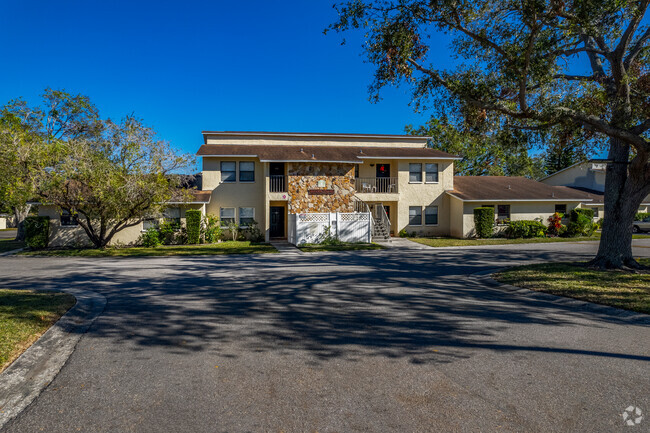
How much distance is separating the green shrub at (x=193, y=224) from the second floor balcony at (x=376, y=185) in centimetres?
995

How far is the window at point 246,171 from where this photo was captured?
25469 millimetres

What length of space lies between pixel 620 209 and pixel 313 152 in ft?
56.5

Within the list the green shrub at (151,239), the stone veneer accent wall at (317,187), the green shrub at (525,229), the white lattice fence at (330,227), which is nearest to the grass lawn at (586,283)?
the white lattice fence at (330,227)

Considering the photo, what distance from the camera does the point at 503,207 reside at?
27109 millimetres

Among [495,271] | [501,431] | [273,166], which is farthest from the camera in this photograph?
[273,166]

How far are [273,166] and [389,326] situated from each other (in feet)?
67.1

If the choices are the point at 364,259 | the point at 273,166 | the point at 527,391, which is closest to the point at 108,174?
the point at 273,166

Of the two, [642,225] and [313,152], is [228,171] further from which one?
[642,225]

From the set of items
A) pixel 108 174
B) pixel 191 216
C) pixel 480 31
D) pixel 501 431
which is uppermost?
pixel 480 31

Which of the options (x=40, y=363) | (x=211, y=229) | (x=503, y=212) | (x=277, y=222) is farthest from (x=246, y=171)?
(x=40, y=363)

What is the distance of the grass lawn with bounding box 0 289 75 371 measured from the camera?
17.4 feet

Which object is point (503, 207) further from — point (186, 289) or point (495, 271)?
point (186, 289)

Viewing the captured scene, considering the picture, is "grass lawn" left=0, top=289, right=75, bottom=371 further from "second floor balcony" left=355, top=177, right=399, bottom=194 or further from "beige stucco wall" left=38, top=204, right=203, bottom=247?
"second floor balcony" left=355, top=177, right=399, bottom=194

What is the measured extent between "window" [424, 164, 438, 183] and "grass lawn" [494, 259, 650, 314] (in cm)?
1527
